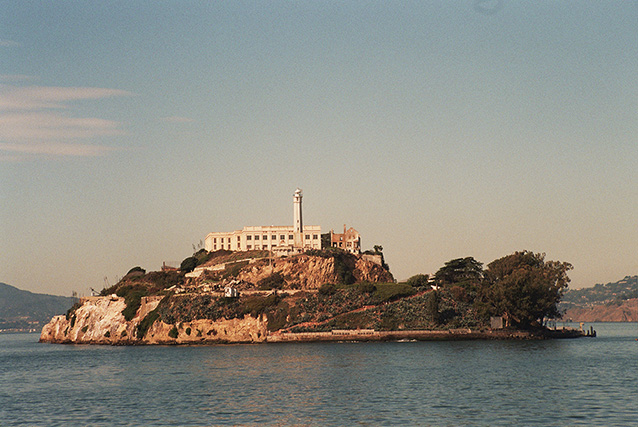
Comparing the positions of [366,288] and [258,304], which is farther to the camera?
[366,288]

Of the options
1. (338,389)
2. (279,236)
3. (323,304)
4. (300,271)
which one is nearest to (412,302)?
(323,304)

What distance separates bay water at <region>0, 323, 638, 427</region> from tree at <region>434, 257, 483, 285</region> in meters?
35.8

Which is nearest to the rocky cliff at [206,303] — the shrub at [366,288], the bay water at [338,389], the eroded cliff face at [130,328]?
the eroded cliff face at [130,328]

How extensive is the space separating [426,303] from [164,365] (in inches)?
1986

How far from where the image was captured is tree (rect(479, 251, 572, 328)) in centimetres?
11456

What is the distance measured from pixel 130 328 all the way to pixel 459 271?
210ft

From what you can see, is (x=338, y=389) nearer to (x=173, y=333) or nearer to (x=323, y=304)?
(x=323, y=304)

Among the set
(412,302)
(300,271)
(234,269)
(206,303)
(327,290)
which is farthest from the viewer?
(234,269)

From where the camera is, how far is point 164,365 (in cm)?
8500

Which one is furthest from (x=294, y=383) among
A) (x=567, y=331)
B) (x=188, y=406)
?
(x=567, y=331)

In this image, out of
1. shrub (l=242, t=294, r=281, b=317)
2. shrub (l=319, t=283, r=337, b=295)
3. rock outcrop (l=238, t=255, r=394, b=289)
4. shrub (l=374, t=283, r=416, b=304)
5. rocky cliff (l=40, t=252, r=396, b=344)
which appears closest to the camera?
shrub (l=374, t=283, r=416, b=304)

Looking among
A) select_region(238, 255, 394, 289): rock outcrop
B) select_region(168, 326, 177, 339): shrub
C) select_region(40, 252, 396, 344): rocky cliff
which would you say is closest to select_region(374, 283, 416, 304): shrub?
select_region(40, 252, 396, 344): rocky cliff

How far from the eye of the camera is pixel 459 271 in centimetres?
13338

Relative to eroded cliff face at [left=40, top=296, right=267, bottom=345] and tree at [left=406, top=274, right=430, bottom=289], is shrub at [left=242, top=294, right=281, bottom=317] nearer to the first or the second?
eroded cliff face at [left=40, top=296, right=267, bottom=345]
